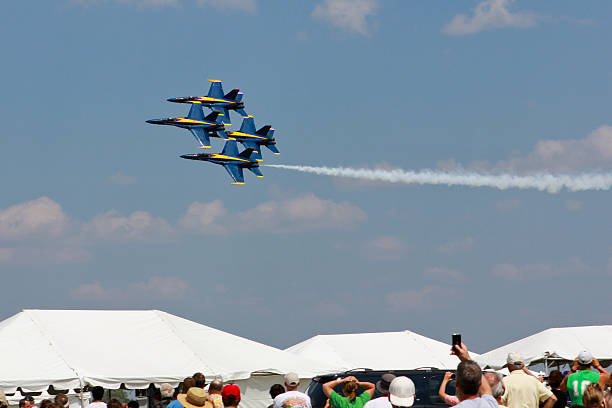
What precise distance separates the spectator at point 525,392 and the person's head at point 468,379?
3.81 meters

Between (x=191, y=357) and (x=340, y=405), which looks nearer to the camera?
(x=340, y=405)

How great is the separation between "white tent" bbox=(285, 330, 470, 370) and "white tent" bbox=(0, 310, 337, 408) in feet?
27.9

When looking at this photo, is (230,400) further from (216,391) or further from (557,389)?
(557,389)

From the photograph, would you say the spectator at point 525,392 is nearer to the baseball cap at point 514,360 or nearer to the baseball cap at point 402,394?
the baseball cap at point 514,360

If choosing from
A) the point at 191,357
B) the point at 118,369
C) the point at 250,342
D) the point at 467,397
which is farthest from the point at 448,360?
the point at 467,397

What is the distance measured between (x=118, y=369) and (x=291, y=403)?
11.1 m

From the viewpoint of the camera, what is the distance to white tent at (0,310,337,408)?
62.5ft

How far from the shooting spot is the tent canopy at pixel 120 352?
19031 mm

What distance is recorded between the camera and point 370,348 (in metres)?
33.8

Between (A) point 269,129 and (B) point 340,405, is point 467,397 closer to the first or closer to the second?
(B) point 340,405

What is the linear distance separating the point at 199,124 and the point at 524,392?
3828 cm

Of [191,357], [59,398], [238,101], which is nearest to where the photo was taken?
[59,398]

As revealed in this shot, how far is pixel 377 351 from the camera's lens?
110 ft

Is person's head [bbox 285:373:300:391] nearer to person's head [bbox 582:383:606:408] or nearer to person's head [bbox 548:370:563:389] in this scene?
person's head [bbox 548:370:563:389]
